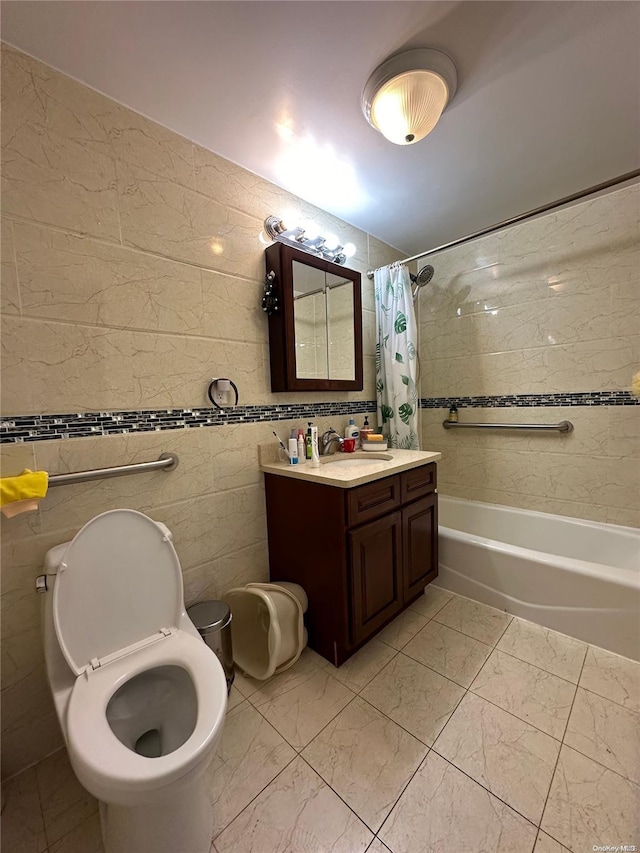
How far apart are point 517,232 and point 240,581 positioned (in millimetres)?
2646

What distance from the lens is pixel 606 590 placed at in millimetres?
1444

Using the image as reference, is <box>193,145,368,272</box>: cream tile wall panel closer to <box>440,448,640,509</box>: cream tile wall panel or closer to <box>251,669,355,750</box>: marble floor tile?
<box>440,448,640,509</box>: cream tile wall panel

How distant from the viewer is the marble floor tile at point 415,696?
1174mm

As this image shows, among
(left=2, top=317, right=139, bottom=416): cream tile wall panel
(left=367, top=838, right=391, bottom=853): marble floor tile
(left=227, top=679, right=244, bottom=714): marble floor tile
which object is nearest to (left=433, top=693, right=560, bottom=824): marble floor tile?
(left=367, top=838, right=391, bottom=853): marble floor tile

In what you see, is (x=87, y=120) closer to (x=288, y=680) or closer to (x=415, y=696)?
(x=288, y=680)

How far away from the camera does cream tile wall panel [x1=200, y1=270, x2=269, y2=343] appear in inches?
56.3

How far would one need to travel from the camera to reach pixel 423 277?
2.35 m

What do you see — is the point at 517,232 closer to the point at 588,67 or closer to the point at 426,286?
the point at 426,286

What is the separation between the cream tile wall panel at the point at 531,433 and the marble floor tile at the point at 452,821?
1.77m

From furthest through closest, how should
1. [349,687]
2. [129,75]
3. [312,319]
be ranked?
1. [312,319]
2. [349,687]
3. [129,75]

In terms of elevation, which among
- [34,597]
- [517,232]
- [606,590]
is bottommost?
[606,590]

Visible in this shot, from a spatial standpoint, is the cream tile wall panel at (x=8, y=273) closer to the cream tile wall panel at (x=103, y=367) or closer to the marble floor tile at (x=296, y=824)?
the cream tile wall panel at (x=103, y=367)

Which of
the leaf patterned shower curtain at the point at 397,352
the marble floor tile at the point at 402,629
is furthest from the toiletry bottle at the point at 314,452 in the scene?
the marble floor tile at the point at 402,629

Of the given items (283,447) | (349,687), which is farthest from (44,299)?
(349,687)
